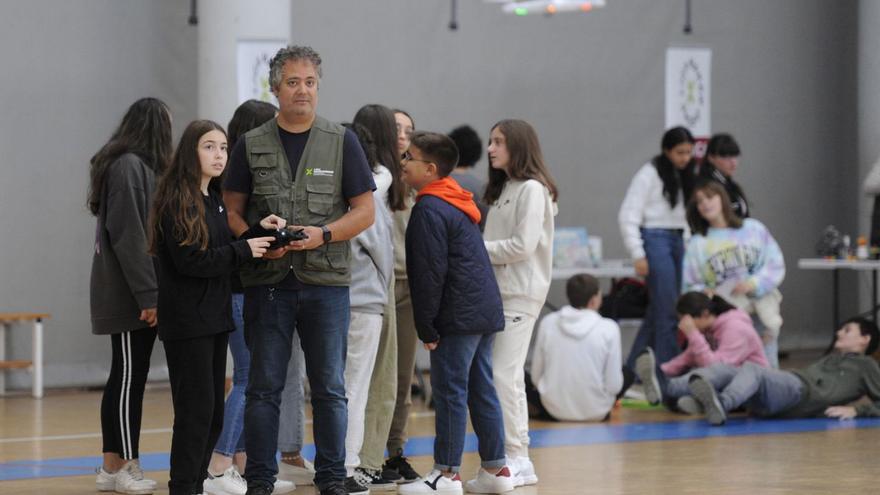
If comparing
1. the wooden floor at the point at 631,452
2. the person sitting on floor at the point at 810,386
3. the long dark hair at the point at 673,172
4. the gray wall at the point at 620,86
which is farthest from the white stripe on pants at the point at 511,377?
the gray wall at the point at 620,86

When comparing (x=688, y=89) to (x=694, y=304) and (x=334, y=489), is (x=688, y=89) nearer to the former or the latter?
(x=694, y=304)

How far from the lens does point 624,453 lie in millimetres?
5934

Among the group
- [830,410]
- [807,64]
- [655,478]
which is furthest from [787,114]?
[655,478]

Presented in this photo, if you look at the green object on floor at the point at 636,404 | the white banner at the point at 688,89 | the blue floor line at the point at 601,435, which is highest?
the white banner at the point at 688,89

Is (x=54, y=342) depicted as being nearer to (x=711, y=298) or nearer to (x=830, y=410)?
(x=711, y=298)

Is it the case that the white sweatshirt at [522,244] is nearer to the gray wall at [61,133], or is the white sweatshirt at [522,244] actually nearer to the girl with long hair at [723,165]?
the girl with long hair at [723,165]

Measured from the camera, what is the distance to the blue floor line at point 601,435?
5484 mm

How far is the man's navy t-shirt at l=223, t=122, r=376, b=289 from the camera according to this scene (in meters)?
4.27

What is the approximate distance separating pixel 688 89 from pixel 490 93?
1444mm

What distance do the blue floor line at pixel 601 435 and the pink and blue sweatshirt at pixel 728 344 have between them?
1.19ft

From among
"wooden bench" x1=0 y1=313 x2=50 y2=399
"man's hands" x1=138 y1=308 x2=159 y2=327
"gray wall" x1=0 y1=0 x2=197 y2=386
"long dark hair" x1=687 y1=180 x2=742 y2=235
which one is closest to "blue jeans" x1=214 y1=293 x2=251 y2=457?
"man's hands" x1=138 y1=308 x2=159 y2=327

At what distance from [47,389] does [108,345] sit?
17.8 inches

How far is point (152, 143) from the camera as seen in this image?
498 centimetres

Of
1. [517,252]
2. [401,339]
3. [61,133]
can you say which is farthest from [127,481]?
[61,133]
